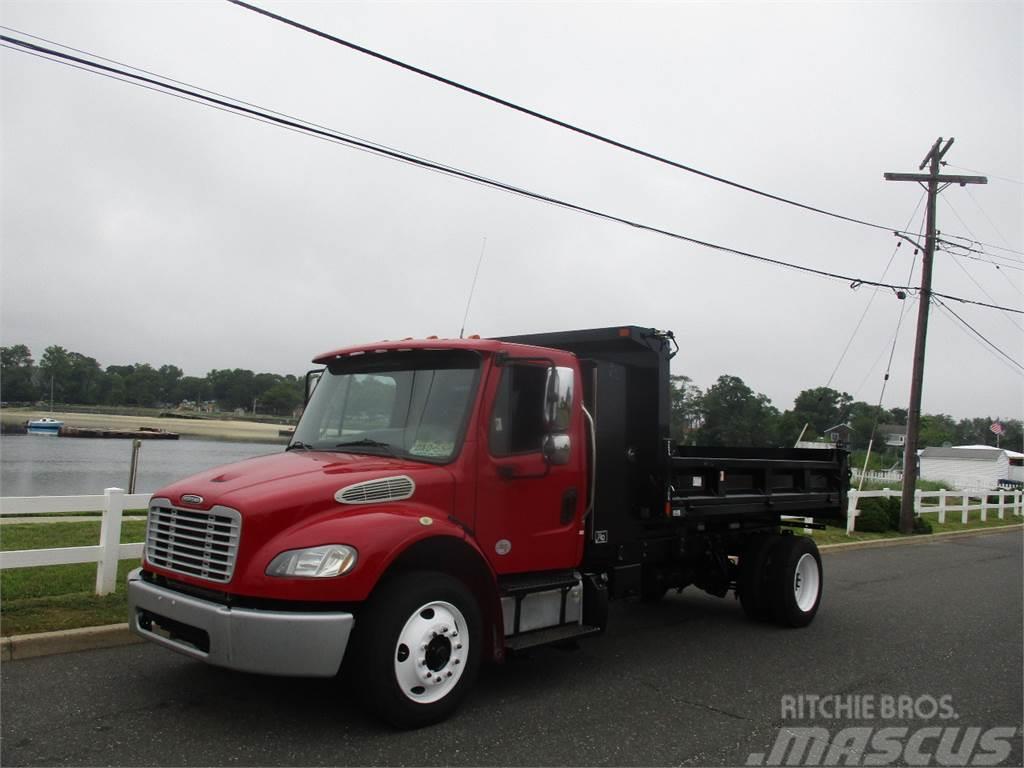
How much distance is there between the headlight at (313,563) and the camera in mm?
4410

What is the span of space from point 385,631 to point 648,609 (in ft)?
16.5

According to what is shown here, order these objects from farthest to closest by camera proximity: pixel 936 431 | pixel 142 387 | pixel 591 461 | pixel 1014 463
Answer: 1. pixel 936 431
2. pixel 1014 463
3. pixel 142 387
4. pixel 591 461

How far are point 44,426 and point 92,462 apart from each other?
2.23 meters

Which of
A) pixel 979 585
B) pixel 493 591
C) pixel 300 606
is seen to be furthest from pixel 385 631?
pixel 979 585

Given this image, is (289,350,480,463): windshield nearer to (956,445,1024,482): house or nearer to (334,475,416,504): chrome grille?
(334,475,416,504): chrome grille

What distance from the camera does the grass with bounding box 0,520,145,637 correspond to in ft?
20.8

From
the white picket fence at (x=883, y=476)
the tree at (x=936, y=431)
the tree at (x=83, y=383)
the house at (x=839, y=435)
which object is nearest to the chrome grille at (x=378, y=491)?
the house at (x=839, y=435)

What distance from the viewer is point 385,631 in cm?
456

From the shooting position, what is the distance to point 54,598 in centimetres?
706

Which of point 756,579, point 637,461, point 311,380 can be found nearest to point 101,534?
point 311,380

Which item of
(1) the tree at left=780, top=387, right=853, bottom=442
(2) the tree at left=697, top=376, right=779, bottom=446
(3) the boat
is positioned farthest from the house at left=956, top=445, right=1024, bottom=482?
(3) the boat

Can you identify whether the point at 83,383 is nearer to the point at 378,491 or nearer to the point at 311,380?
the point at 311,380

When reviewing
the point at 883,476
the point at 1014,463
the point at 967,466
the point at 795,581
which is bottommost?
the point at 883,476

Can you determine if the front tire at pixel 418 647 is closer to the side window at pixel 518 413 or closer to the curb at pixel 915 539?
the side window at pixel 518 413
